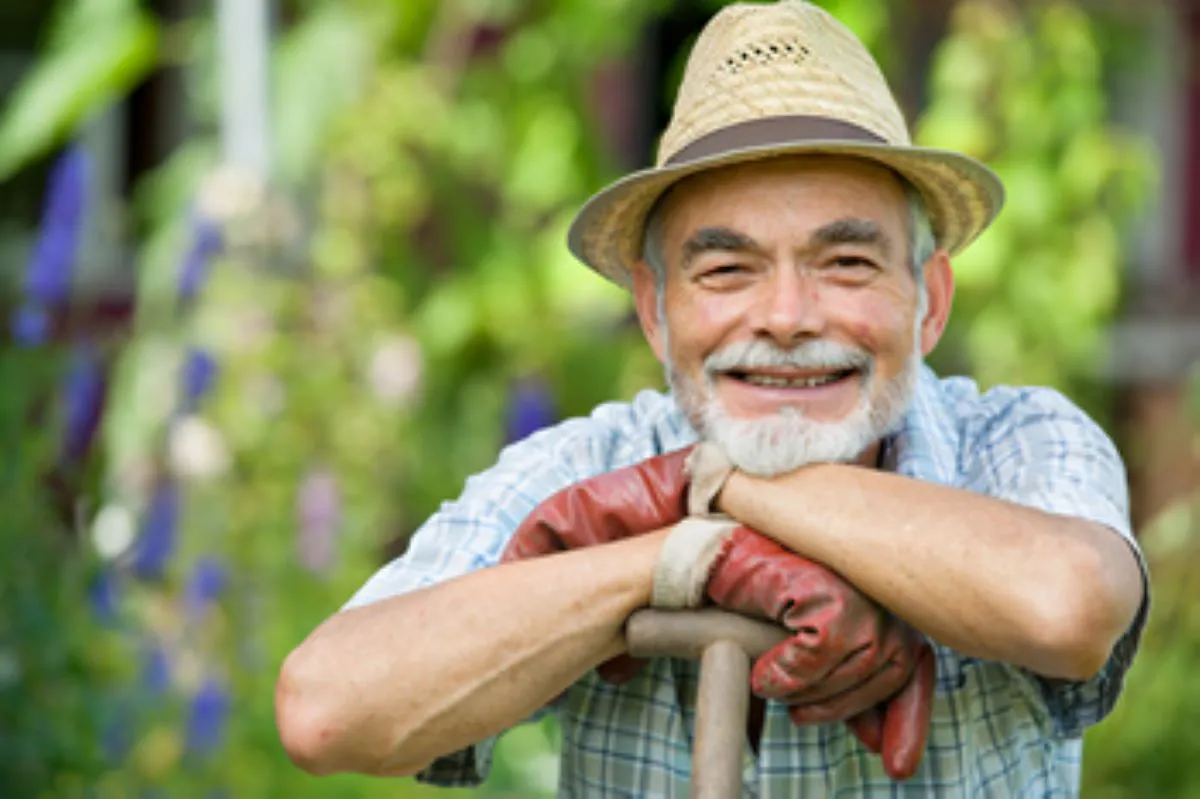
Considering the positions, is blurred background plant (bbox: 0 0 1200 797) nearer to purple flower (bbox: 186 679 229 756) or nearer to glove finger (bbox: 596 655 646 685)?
purple flower (bbox: 186 679 229 756)

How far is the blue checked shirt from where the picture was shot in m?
2.29

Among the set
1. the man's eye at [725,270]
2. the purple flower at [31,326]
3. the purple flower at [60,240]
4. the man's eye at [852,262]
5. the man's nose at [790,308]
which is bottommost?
the man's nose at [790,308]

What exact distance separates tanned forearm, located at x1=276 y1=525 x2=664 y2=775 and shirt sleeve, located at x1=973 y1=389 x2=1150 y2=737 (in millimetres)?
531

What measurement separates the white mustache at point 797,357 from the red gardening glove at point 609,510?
0.14 meters

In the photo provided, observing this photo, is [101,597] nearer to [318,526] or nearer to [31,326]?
[31,326]

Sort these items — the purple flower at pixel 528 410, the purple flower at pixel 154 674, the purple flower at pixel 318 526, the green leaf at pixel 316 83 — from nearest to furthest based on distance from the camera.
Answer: the purple flower at pixel 154 674 → the purple flower at pixel 318 526 → the purple flower at pixel 528 410 → the green leaf at pixel 316 83

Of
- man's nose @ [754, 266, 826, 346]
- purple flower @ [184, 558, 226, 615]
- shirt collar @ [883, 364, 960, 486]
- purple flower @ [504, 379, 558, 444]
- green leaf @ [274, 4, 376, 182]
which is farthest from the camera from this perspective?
green leaf @ [274, 4, 376, 182]

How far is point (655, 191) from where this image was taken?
7.93ft

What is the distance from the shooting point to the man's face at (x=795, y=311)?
2.22 meters

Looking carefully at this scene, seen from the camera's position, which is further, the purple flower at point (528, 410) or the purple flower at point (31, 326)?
the purple flower at point (528, 410)

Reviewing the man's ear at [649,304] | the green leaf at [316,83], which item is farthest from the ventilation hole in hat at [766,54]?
the green leaf at [316,83]

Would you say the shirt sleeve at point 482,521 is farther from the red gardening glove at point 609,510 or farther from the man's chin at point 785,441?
the man's chin at point 785,441

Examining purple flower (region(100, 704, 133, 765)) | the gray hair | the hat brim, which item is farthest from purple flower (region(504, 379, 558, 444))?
the gray hair

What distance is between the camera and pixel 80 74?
19.2 ft
